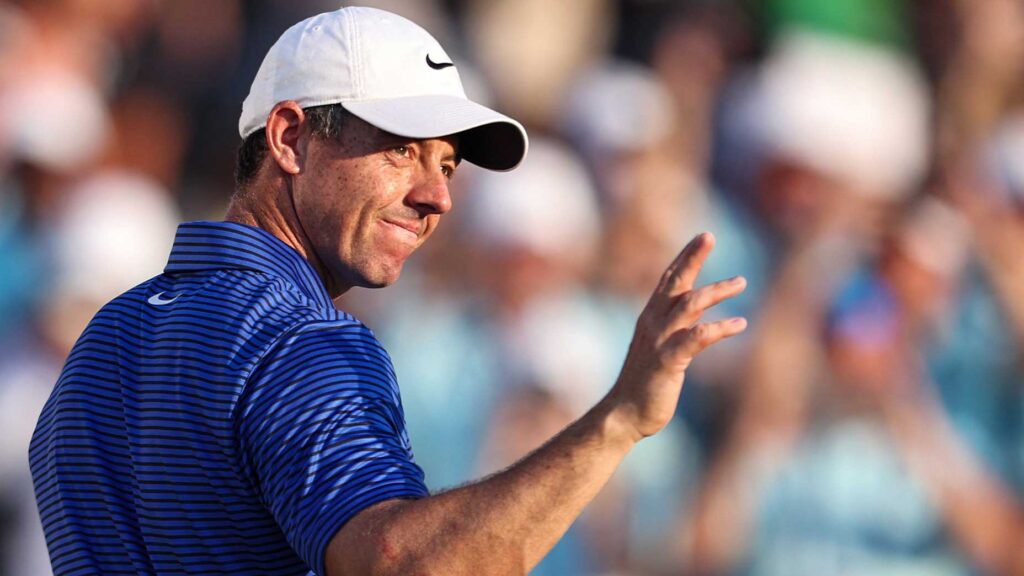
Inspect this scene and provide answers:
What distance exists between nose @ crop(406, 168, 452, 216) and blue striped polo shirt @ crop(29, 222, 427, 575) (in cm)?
22

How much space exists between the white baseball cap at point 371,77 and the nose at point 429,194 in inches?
4.4

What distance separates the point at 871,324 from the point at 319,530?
399 centimetres

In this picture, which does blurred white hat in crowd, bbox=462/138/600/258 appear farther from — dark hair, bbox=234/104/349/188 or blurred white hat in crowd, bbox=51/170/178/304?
dark hair, bbox=234/104/349/188

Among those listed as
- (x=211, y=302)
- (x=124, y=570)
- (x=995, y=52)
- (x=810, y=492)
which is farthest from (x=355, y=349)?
(x=995, y=52)

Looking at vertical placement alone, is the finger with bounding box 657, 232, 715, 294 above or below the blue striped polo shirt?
above

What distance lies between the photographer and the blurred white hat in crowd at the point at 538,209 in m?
5.54

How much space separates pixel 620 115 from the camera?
572cm

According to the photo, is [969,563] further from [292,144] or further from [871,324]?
[292,144]

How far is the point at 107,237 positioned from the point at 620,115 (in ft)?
6.70

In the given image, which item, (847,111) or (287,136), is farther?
(847,111)

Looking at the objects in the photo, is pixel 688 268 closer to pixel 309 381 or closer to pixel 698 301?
pixel 698 301

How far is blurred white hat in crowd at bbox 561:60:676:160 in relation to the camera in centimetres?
573

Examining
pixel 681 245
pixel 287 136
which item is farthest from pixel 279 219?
pixel 681 245

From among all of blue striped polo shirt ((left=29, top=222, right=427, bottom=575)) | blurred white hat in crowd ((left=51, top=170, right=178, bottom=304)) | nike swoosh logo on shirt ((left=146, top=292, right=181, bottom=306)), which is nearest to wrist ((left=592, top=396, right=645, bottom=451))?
blue striped polo shirt ((left=29, top=222, right=427, bottom=575))
